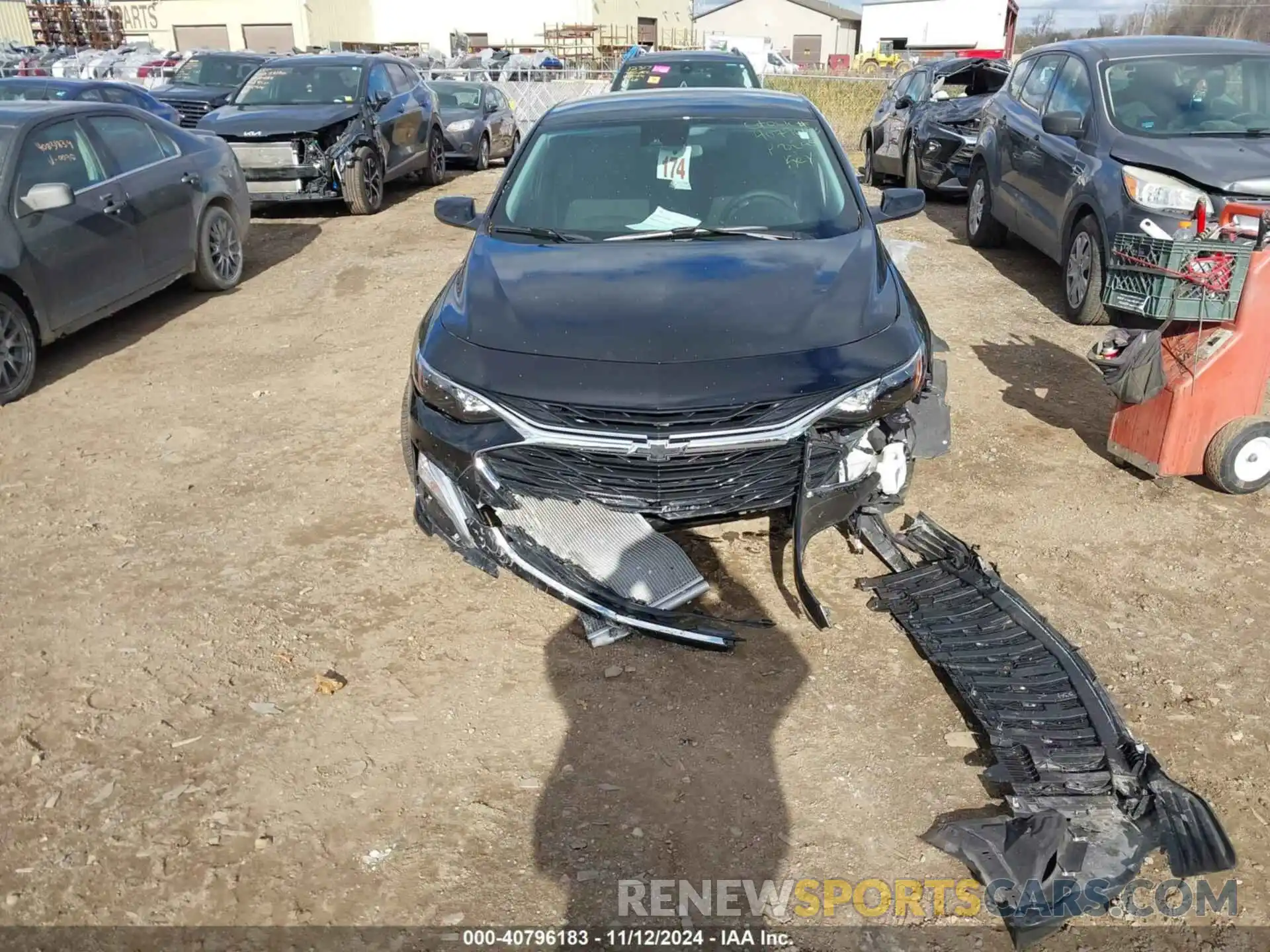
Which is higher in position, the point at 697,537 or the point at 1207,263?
the point at 1207,263

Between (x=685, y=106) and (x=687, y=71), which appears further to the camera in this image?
(x=687, y=71)

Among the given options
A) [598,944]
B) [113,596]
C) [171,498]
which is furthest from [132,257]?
[598,944]

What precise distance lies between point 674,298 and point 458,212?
1.88 meters

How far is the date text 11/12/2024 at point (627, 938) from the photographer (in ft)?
7.93

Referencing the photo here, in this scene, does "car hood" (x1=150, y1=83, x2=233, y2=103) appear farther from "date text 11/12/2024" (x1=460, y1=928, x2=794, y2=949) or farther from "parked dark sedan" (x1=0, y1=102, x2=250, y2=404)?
"date text 11/12/2024" (x1=460, y1=928, x2=794, y2=949)

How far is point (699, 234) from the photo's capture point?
4.31 metres

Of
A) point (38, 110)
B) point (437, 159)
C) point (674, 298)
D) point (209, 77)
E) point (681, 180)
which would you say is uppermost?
point (38, 110)

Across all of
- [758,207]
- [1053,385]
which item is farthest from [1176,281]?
[1053,385]

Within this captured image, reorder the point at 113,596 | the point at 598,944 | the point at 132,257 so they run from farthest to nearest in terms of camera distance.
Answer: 1. the point at 132,257
2. the point at 113,596
3. the point at 598,944

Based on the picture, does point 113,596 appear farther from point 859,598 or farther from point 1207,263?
point 1207,263

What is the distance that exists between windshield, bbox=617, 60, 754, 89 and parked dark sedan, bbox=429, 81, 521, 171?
3.65 meters

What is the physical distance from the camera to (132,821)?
2.80m

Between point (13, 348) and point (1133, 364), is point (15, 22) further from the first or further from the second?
point (1133, 364)

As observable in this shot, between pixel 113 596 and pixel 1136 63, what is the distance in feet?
24.1
